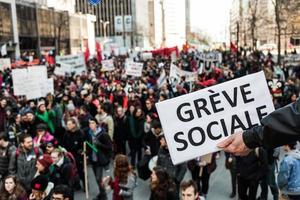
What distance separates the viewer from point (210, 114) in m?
3.26

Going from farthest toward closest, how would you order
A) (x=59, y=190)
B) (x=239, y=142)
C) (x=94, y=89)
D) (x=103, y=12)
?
1. (x=103, y=12)
2. (x=94, y=89)
3. (x=59, y=190)
4. (x=239, y=142)

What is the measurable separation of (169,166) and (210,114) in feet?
13.1

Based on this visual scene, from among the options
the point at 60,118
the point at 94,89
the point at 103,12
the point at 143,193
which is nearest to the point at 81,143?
the point at 143,193

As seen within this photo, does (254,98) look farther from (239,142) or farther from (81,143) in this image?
(81,143)

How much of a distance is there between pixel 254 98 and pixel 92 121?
17.5 feet

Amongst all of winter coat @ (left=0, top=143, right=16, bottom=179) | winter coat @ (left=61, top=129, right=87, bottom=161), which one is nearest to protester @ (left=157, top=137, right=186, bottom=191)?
winter coat @ (left=61, top=129, right=87, bottom=161)

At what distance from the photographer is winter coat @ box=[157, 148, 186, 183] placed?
7.14m

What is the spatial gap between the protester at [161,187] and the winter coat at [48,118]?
17.2ft

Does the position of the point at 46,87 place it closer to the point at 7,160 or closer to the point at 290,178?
the point at 7,160

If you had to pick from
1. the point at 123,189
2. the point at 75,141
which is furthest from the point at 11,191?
the point at 75,141

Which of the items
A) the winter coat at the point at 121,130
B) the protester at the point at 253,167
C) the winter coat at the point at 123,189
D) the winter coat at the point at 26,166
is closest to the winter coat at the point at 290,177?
the protester at the point at 253,167

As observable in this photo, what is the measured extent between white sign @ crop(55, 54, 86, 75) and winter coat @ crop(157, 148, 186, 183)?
1327 cm

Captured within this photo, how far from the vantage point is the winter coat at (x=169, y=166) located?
7.14m

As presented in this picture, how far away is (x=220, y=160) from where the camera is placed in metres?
10.5
